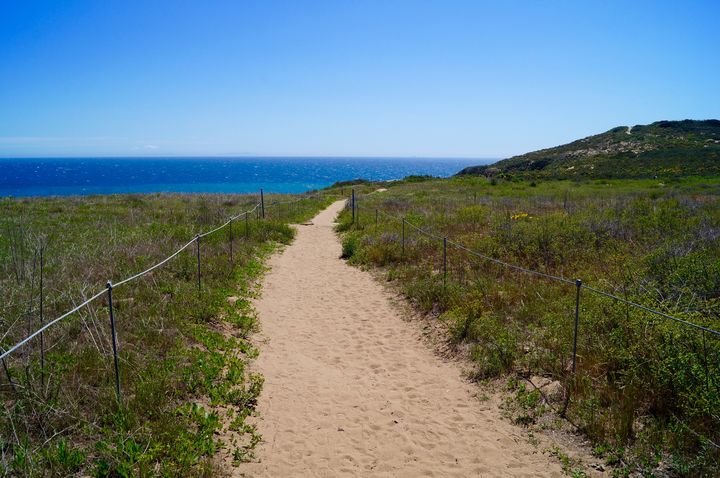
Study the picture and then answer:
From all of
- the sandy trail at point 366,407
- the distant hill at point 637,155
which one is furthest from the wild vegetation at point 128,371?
the distant hill at point 637,155

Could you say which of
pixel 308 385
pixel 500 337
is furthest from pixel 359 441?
pixel 500 337

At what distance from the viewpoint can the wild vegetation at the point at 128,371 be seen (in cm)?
405

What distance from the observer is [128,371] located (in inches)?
210

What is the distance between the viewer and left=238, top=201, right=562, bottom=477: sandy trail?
14.8ft

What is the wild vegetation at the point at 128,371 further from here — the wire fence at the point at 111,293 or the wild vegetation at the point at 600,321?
the wild vegetation at the point at 600,321

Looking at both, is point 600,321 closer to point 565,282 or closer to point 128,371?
point 565,282

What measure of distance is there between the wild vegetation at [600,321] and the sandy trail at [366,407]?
65cm

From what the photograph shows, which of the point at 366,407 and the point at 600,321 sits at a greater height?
the point at 600,321

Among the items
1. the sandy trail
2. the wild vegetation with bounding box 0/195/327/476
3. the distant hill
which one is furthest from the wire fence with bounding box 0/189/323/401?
the distant hill

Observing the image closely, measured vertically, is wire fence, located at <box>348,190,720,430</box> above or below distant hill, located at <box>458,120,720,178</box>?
below

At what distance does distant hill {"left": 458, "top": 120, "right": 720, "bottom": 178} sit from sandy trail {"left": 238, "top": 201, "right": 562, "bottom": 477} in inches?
1736

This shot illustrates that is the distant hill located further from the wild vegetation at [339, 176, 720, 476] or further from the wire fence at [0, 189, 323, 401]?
the wire fence at [0, 189, 323, 401]

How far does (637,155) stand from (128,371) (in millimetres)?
64788

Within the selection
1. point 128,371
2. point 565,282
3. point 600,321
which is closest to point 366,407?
point 128,371
